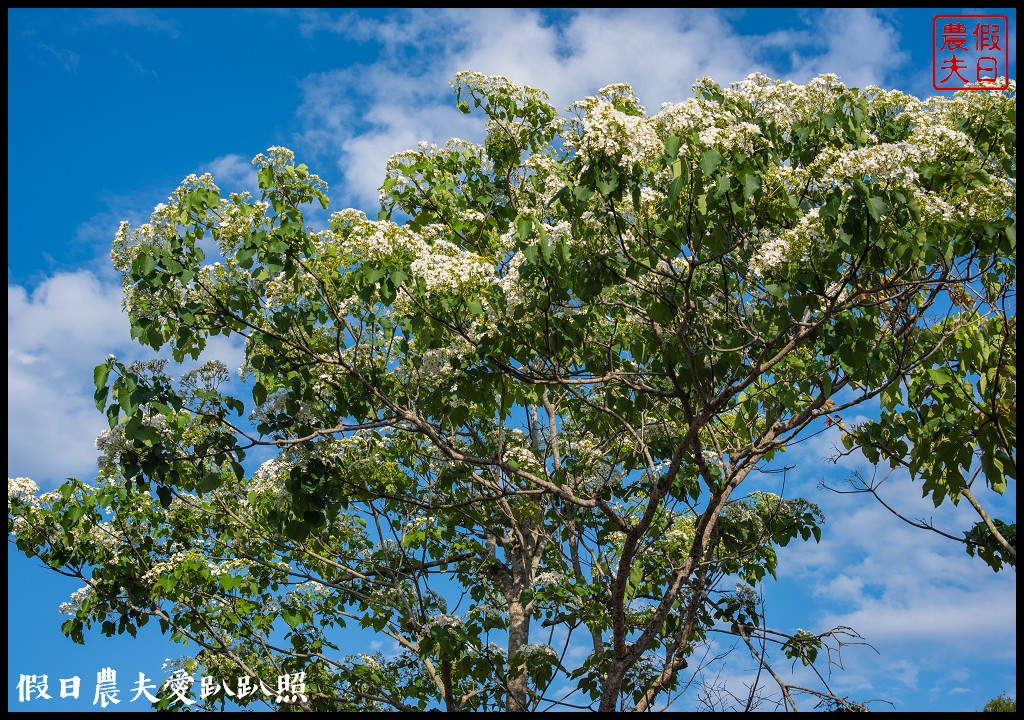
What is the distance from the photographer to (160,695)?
9547mm

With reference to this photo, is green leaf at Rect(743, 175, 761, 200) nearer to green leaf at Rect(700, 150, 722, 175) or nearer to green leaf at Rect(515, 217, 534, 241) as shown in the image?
green leaf at Rect(700, 150, 722, 175)

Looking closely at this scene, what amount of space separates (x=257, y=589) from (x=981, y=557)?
6.60 meters

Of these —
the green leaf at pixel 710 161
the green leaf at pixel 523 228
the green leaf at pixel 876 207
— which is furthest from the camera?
the green leaf at pixel 523 228

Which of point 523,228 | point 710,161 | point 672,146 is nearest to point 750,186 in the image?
point 710,161

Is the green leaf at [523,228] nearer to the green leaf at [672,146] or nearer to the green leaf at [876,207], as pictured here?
the green leaf at [672,146]

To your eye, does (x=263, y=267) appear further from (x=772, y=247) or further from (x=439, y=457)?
(x=772, y=247)

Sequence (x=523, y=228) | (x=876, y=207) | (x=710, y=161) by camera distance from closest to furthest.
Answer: (x=876, y=207)
(x=710, y=161)
(x=523, y=228)

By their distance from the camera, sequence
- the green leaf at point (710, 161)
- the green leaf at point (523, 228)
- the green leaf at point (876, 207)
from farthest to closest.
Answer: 1. the green leaf at point (523, 228)
2. the green leaf at point (710, 161)
3. the green leaf at point (876, 207)

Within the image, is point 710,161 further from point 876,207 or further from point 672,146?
point 876,207

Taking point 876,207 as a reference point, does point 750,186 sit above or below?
above

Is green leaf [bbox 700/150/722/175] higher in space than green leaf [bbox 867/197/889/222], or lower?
higher

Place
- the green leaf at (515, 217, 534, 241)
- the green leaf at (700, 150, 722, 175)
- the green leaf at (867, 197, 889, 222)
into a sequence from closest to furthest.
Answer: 1. the green leaf at (867, 197, 889, 222)
2. the green leaf at (700, 150, 722, 175)
3. the green leaf at (515, 217, 534, 241)

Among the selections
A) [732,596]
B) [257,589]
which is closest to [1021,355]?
[732,596]

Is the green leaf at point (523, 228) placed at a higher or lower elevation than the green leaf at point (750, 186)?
higher
